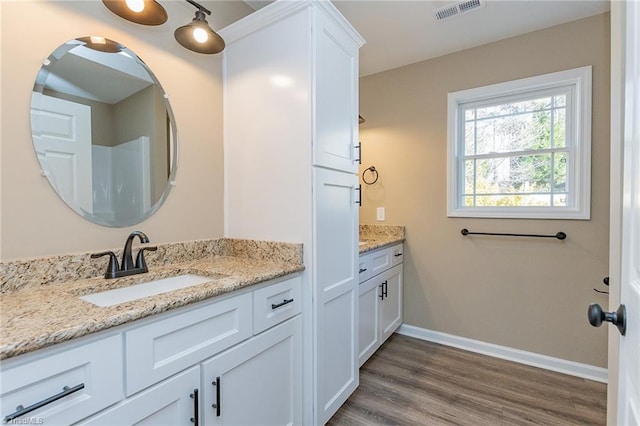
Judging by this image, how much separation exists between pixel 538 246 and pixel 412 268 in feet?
3.28

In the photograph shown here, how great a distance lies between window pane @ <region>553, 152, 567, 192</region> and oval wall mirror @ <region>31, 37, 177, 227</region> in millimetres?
2673

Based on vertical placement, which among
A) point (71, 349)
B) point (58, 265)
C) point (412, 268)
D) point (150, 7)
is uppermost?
point (150, 7)

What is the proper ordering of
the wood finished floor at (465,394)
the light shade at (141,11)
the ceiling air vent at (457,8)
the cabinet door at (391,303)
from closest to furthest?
the light shade at (141,11)
the wood finished floor at (465,394)
the ceiling air vent at (457,8)
the cabinet door at (391,303)

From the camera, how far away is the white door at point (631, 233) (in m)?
0.61

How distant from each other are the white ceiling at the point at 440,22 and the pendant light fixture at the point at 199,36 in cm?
64

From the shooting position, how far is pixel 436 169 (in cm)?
268

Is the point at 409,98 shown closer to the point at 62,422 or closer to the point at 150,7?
the point at 150,7

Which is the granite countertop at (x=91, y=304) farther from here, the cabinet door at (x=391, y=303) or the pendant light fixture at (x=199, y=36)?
the cabinet door at (x=391, y=303)

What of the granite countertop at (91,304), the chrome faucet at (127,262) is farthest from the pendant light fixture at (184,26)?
the granite countertop at (91,304)

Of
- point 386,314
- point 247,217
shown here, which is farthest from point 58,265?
point 386,314

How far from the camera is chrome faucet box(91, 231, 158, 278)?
1266 millimetres

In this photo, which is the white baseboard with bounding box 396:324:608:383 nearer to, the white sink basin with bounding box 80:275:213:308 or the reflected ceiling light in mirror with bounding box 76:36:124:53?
the white sink basin with bounding box 80:275:213:308

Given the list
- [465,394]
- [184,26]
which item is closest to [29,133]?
[184,26]

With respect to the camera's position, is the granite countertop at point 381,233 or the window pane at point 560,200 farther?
the granite countertop at point 381,233
